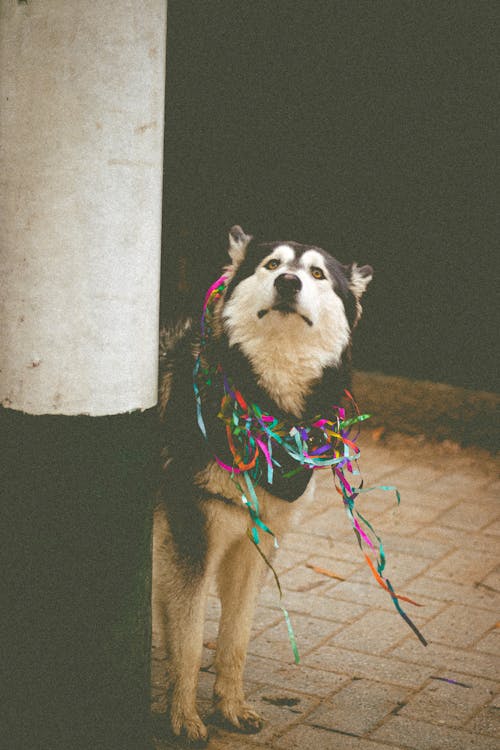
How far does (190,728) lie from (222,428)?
1050 mm

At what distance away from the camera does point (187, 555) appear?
3223 mm

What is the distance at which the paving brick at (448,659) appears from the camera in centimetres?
383

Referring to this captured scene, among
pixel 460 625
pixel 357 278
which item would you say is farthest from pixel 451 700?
pixel 357 278

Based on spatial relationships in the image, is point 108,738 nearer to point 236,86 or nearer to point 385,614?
point 385,614

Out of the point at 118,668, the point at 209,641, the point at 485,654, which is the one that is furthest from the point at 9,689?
the point at 485,654

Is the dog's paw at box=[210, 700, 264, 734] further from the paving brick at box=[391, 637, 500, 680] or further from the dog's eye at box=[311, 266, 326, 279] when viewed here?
the dog's eye at box=[311, 266, 326, 279]

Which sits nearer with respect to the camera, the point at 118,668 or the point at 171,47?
the point at 118,668

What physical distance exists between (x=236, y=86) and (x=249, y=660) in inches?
185

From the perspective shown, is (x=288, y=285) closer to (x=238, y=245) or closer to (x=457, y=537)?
(x=238, y=245)

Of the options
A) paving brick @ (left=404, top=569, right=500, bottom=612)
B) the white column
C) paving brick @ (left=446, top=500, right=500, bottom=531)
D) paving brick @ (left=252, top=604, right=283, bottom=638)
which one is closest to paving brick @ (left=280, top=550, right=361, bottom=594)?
paving brick @ (left=404, top=569, right=500, bottom=612)

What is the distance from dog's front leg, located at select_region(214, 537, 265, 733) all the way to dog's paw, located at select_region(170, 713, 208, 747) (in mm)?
118

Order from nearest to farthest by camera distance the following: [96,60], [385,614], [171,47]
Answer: [96,60] → [385,614] → [171,47]

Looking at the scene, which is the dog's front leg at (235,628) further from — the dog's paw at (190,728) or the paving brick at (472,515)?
the paving brick at (472,515)

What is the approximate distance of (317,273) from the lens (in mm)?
3270
